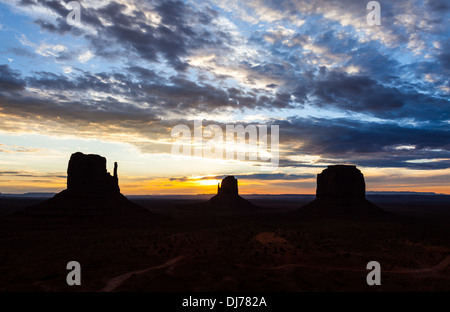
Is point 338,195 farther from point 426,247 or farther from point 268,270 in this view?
point 268,270

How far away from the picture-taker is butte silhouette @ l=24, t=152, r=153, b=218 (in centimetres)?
5916

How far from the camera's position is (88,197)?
6481cm

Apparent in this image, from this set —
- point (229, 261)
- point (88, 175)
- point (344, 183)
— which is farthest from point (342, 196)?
point (88, 175)

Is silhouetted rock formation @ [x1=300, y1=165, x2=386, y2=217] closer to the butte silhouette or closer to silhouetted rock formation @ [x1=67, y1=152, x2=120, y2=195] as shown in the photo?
the butte silhouette

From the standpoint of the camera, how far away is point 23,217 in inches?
2240

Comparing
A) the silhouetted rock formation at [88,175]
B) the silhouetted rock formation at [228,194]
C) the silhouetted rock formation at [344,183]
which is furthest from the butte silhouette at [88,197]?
the silhouetted rock formation at [228,194]

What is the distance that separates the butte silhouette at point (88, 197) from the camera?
59.2 meters

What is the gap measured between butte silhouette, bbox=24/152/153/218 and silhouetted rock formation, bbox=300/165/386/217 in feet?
174

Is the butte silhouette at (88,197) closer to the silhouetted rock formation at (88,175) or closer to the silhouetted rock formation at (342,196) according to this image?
the silhouetted rock formation at (88,175)

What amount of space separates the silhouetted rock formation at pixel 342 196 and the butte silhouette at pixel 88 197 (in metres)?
53.0

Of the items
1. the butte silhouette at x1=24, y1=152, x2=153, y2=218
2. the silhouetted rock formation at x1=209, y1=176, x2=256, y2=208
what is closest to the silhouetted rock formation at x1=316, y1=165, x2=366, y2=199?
the butte silhouette at x1=24, y1=152, x2=153, y2=218

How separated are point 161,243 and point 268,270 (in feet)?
52.2

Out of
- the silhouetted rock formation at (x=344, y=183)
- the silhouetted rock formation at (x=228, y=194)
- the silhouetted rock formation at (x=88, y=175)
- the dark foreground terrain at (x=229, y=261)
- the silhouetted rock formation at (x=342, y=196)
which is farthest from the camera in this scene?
the silhouetted rock formation at (x=228, y=194)
